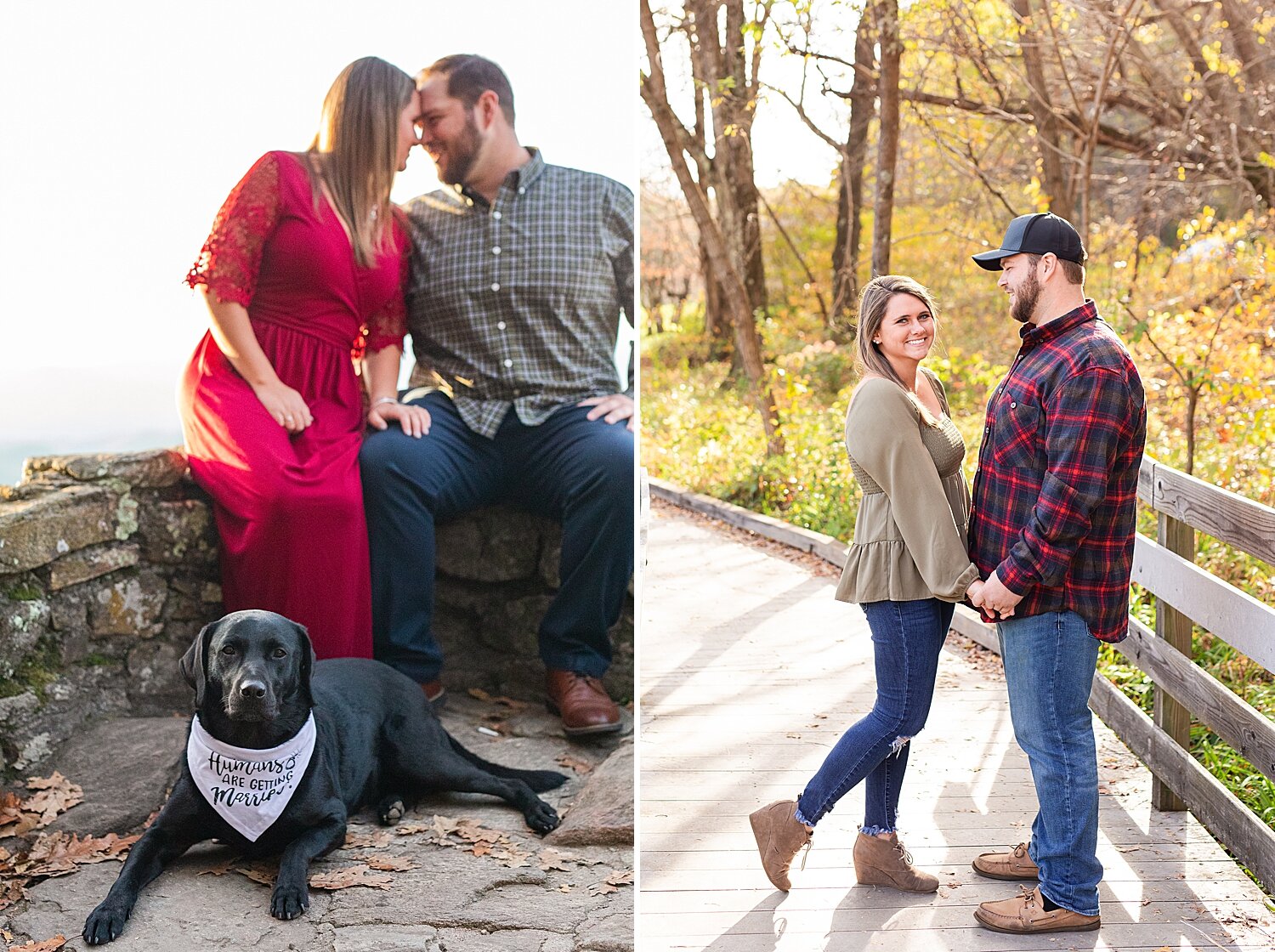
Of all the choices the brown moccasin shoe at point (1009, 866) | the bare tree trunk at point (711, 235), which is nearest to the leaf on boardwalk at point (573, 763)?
the brown moccasin shoe at point (1009, 866)

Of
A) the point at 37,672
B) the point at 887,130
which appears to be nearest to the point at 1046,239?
the point at 37,672

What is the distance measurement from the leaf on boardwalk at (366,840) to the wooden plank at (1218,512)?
2.21 metres

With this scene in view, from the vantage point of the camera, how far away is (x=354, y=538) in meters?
2.44

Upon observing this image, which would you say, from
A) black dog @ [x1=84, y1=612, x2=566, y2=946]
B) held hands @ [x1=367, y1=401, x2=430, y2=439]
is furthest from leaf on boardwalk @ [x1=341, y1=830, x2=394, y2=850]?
held hands @ [x1=367, y1=401, x2=430, y2=439]

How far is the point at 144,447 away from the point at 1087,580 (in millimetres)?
2030

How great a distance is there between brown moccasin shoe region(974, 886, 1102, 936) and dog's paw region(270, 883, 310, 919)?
1.67m

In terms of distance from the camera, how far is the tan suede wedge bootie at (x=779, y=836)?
321 cm

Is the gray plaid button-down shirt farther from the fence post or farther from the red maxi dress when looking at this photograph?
the fence post

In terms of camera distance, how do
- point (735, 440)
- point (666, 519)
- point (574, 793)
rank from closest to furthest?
point (574, 793) → point (666, 519) → point (735, 440)

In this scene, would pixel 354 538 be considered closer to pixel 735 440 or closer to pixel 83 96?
pixel 83 96

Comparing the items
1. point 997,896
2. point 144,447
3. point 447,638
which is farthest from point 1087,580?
point 144,447

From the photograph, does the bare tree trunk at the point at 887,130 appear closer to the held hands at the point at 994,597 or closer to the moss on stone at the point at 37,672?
the held hands at the point at 994,597

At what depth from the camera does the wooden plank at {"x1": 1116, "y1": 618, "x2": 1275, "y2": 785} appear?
3.16m

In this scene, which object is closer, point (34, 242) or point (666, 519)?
point (34, 242)
